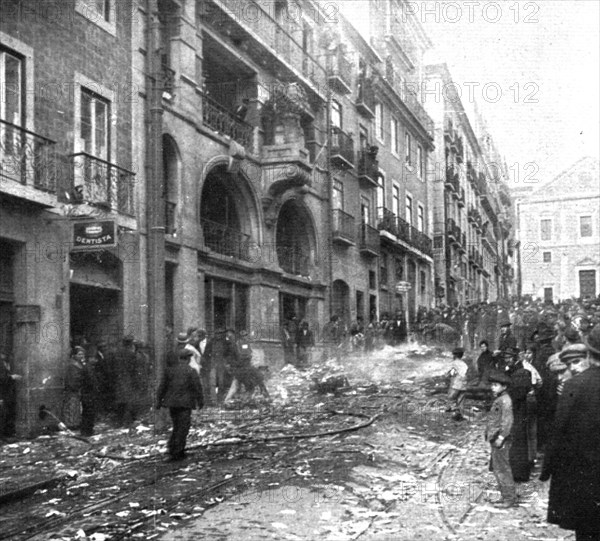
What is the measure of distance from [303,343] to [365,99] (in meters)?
13.1

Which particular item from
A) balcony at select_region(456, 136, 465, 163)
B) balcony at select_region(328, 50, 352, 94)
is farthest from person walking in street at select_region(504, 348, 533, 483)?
balcony at select_region(456, 136, 465, 163)

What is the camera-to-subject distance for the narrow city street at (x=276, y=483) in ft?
26.3

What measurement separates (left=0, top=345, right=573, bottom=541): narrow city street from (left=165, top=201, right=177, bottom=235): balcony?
5.08 m

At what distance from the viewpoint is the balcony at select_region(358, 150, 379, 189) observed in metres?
33.8

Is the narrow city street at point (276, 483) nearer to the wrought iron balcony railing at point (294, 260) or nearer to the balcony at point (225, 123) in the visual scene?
the balcony at point (225, 123)

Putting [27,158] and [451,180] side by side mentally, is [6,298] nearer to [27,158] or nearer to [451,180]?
[27,158]

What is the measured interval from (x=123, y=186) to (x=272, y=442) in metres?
7.12

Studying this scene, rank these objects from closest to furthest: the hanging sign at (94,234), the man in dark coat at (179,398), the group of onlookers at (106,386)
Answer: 1. the man in dark coat at (179,398)
2. the group of onlookers at (106,386)
3. the hanging sign at (94,234)

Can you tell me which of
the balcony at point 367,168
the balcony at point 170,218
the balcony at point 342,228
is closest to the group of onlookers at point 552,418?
the balcony at point 170,218

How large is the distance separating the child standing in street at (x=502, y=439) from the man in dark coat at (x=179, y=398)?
4.13 metres

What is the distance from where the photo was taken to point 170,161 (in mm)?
20141

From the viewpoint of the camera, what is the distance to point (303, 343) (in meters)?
25.9

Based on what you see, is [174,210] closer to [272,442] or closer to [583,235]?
[272,442]

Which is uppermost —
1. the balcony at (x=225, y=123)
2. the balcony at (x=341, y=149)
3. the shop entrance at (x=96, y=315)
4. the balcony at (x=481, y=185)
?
the balcony at (x=481, y=185)
